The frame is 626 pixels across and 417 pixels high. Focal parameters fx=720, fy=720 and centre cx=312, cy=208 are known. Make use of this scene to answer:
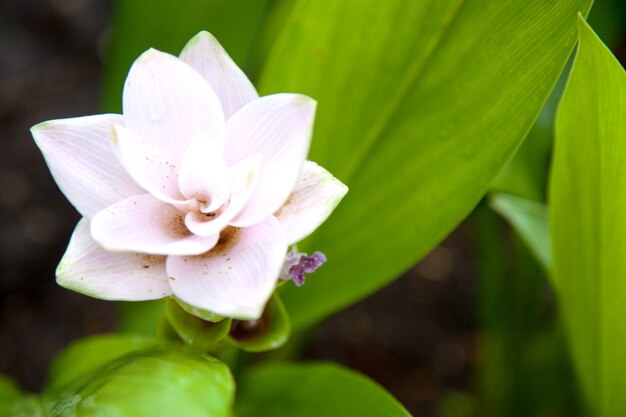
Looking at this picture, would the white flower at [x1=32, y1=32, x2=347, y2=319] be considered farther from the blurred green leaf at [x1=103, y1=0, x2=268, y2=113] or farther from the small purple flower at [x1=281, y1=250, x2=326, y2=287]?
the blurred green leaf at [x1=103, y1=0, x2=268, y2=113]

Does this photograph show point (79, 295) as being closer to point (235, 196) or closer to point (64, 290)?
point (64, 290)

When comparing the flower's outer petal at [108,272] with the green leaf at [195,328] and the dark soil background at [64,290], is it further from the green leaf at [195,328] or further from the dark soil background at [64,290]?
the dark soil background at [64,290]

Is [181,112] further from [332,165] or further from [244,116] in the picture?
[332,165]

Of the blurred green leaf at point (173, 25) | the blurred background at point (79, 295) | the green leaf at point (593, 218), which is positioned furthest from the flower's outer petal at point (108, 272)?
the blurred background at point (79, 295)

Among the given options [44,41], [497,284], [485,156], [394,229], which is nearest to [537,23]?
[485,156]

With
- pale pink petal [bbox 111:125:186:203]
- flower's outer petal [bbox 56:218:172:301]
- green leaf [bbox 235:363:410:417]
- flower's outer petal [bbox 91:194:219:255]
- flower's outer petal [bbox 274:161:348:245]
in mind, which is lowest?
green leaf [bbox 235:363:410:417]

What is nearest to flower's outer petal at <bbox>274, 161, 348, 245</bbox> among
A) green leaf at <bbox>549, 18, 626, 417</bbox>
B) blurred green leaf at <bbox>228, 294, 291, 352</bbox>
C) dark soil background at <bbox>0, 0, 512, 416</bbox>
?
blurred green leaf at <bbox>228, 294, 291, 352</bbox>

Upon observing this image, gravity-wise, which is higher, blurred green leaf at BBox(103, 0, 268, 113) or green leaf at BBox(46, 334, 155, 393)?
blurred green leaf at BBox(103, 0, 268, 113)
